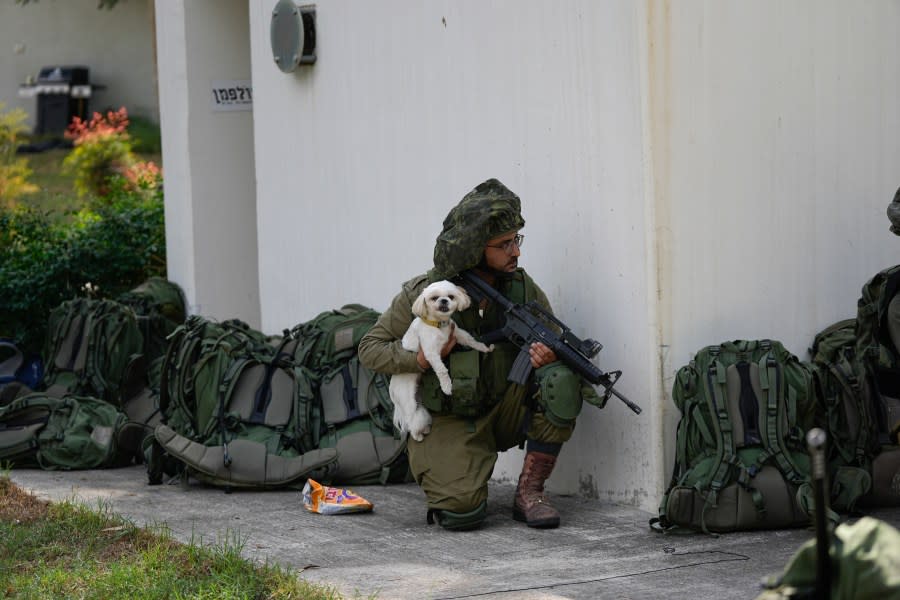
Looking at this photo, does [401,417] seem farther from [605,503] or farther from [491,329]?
[605,503]

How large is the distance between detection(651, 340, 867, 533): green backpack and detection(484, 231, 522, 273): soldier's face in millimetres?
851

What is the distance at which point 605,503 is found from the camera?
584cm

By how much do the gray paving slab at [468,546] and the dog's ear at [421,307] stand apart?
93cm

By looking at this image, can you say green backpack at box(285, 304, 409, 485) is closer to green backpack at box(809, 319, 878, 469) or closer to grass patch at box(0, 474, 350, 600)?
grass patch at box(0, 474, 350, 600)

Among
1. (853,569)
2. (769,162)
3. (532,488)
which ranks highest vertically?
(769,162)

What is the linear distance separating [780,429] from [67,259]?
19.9 feet

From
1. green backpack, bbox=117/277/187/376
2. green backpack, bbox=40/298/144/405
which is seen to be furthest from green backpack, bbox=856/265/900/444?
green backpack, bbox=40/298/144/405

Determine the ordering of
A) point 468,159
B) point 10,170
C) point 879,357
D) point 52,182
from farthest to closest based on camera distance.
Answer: point 52,182
point 10,170
point 468,159
point 879,357

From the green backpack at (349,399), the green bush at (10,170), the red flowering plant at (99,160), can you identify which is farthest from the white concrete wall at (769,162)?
the red flowering plant at (99,160)

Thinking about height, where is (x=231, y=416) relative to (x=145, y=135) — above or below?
below

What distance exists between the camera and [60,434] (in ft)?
23.6

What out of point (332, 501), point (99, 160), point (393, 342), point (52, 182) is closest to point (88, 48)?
point (52, 182)

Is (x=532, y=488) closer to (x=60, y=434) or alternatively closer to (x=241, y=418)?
(x=241, y=418)

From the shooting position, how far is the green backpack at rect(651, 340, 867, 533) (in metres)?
5.13
